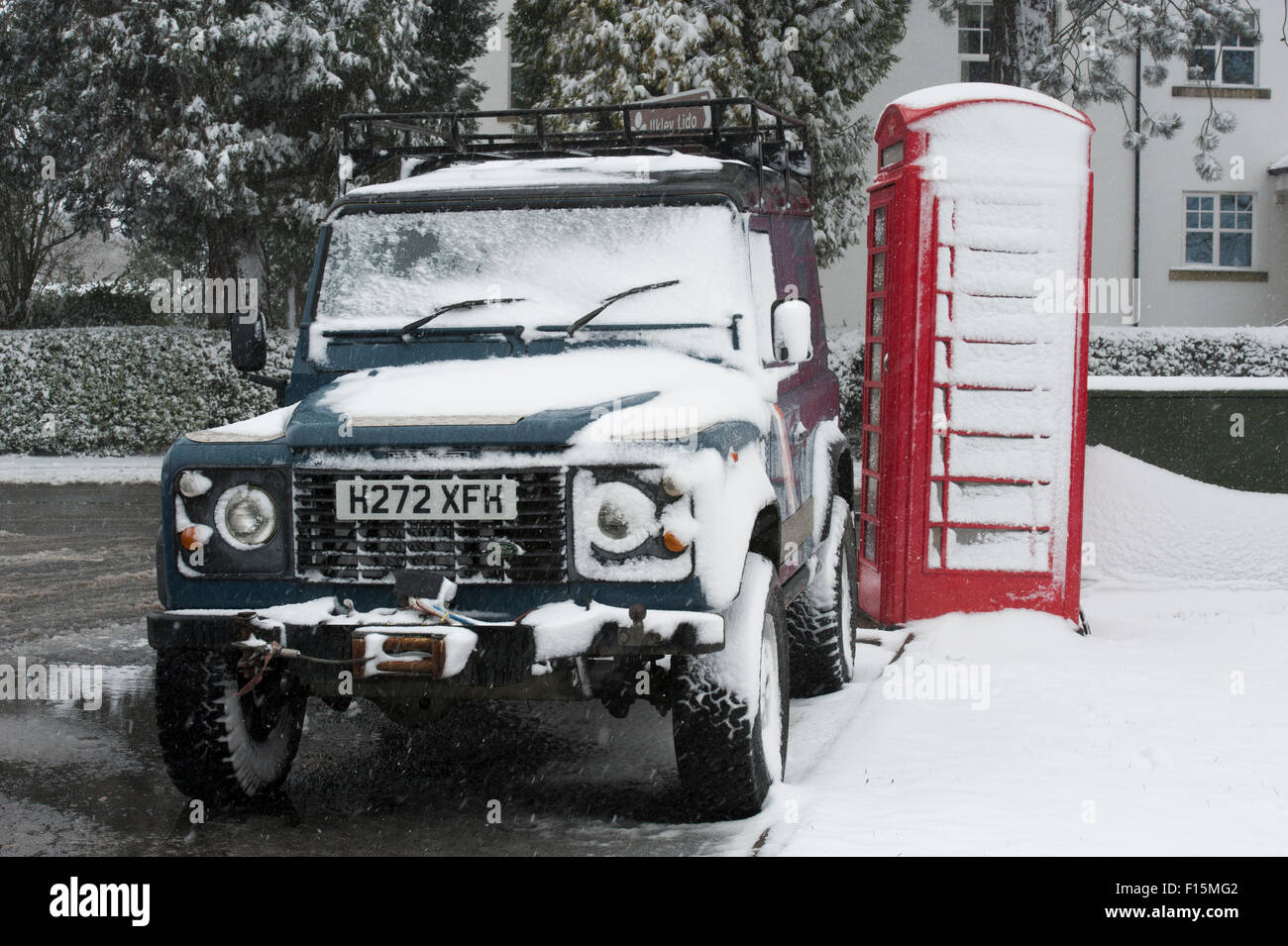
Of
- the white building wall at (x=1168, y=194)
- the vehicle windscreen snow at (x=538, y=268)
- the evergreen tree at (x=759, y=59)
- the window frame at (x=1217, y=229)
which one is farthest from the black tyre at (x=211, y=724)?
the window frame at (x=1217, y=229)

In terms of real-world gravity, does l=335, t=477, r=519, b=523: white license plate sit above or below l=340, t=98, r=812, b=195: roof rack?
below

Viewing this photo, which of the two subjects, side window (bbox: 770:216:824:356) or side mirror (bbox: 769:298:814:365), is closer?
side mirror (bbox: 769:298:814:365)

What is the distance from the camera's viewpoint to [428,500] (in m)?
4.93

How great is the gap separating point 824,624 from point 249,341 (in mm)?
2950

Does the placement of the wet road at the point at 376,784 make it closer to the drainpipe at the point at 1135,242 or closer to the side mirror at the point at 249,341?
the side mirror at the point at 249,341

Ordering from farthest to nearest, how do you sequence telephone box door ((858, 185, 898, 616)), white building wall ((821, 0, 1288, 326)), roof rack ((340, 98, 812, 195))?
white building wall ((821, 0, 1288, 326)), telephone box door ((858, 185, 898, 616)), roof rack ((340, 98, 812, 195))

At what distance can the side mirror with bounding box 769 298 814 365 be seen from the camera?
5.86 m

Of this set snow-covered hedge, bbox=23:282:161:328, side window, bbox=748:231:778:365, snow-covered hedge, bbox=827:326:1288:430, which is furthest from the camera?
snow-covered hedge, bbox=23:282:161:328

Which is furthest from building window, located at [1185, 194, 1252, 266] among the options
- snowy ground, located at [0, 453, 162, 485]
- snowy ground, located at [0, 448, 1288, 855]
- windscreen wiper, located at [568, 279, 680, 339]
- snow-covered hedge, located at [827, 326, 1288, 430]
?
windscreen wiper, located at [568, 279, 680, 339]

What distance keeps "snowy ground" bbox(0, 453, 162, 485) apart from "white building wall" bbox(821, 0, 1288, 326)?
11.9 metres

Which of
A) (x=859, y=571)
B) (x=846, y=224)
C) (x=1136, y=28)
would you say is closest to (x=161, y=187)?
(x=846, y=224)

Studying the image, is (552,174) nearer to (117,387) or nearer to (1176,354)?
(1176,354)

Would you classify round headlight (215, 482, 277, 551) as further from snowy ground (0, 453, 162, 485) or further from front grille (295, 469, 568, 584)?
snowy ground (0, 453, 162, 485)
